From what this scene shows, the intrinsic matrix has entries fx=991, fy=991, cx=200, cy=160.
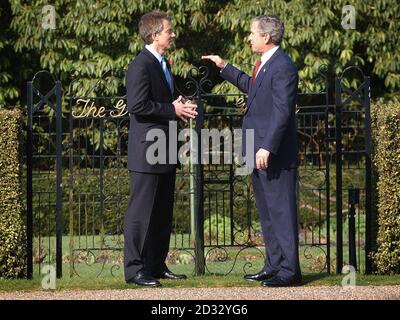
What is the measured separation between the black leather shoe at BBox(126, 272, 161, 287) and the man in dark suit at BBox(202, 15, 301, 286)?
0.84 meters

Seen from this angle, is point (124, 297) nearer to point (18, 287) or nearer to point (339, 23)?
point (18, 287)

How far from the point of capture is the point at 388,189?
27.3 feet

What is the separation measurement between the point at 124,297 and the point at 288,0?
27.7 feet

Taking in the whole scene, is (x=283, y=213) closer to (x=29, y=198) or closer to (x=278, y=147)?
(x=278, y=147)

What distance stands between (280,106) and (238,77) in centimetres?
84

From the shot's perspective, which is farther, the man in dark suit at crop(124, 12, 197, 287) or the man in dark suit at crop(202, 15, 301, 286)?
the man in dark suit at crop(124, 12, 197, 287)

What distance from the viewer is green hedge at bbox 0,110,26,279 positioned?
323 inches

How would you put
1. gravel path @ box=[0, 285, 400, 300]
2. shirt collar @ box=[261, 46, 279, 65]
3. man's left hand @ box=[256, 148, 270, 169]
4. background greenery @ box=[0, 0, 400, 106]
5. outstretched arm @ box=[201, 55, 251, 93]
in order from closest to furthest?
gravel path @ box=[0, 285, 400, 300]
man's left hand @ box=[256, 148, 270, 169]
shirt collar @ box=[261, 46, 279, 65]
outstretched arm @ box=[201, 55, 251, 93]
background greenery @ box=[0, 0, 400, 106]

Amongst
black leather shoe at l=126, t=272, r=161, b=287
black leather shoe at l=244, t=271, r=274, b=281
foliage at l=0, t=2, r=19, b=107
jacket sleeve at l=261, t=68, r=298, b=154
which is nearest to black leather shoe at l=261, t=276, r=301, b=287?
black leather shoe at l=244, t=271, r=274, b=281

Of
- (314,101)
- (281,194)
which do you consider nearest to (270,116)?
(281,194)

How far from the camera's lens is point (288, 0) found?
14.7m

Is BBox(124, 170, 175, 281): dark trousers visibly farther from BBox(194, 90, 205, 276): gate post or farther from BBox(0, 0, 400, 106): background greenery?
BBox(0, 0, 400, 106): background greenery

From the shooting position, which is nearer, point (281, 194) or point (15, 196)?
point (281, 194)

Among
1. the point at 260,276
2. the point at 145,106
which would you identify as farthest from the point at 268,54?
the point at 260,276
